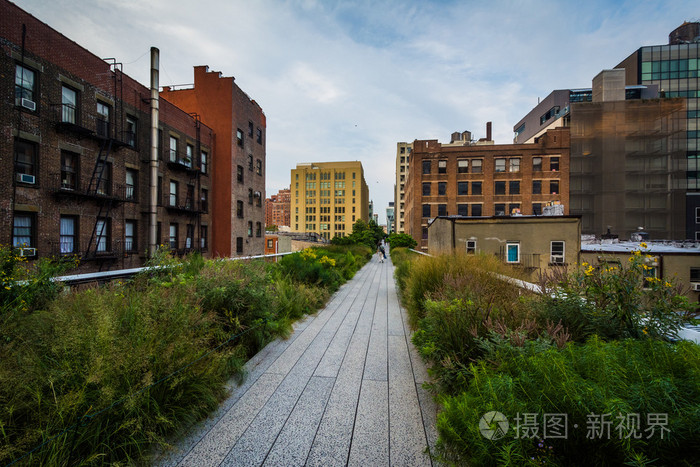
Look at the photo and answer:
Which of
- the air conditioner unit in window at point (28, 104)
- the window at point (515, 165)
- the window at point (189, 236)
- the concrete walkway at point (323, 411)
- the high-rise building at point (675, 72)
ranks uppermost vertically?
the high-rise building at point (675, 72)

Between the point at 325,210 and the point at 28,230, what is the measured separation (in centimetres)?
8095

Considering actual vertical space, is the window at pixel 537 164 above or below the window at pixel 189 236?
above

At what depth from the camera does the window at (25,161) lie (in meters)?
11.3

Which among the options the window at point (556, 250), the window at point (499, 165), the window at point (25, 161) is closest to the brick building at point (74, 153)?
the window at point (25, 161)

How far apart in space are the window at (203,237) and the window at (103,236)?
23.5ft

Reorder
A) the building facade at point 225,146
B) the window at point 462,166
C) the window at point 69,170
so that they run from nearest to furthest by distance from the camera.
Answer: the window at point 69,170
the building facade at point 225,146
the window at point 462,166

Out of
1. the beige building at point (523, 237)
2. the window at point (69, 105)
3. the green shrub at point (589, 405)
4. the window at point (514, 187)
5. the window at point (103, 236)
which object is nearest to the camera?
the green shrub at point (589, 405)

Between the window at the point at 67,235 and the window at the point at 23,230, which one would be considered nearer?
the window at the point at 23,230

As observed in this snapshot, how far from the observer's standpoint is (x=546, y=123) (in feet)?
163

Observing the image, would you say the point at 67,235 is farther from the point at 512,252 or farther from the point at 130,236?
the point at 512,252

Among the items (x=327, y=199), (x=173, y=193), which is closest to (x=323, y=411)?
(x=173, y=193)

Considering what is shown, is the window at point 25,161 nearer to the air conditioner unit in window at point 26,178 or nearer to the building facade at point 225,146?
the air conditioner unit in window at point 26,178

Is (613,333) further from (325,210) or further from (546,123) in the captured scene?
(325,210)

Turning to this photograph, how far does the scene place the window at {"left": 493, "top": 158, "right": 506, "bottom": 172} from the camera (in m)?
37.6
